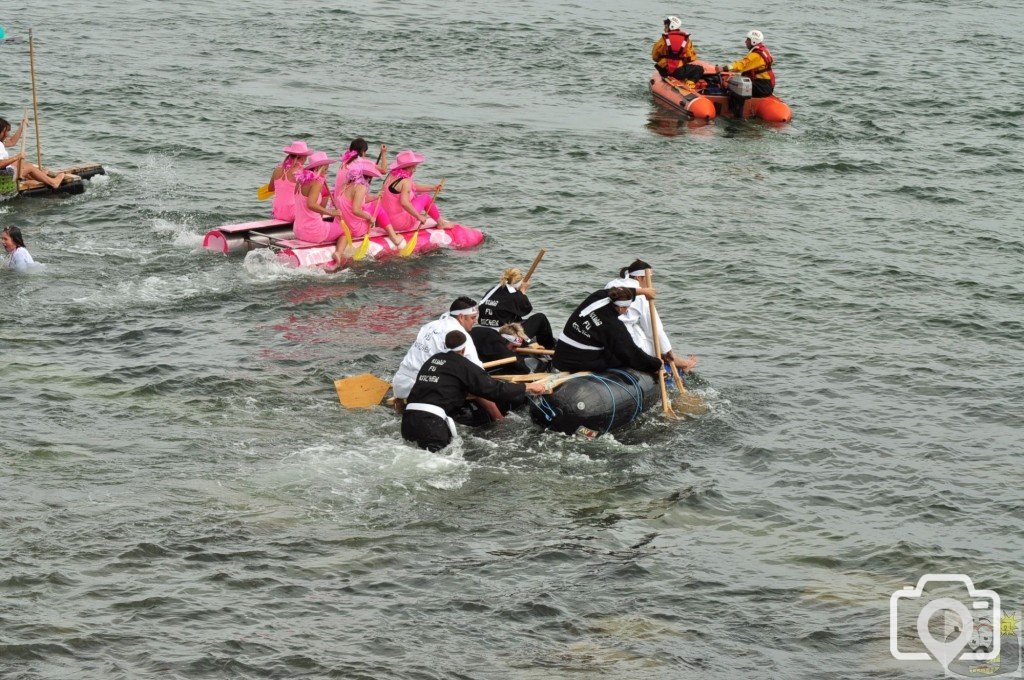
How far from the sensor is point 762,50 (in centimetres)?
2602

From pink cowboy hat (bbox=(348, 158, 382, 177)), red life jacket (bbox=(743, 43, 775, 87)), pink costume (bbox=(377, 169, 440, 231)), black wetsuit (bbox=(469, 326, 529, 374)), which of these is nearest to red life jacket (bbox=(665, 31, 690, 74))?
red life jacket (bbox=(743, 43, 775, 87))

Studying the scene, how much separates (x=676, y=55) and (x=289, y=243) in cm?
1292

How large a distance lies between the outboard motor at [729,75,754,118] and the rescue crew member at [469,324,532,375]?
14319 millimetres

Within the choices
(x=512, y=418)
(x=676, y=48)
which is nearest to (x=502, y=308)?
(x=512, y=418)

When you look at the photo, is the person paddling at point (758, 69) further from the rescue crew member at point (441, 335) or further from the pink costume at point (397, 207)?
the rescue crew member at point (441, 335)

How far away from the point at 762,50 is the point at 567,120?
4.23 metres

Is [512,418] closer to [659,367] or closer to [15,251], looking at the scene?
[659,367]

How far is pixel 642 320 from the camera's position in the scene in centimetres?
1311

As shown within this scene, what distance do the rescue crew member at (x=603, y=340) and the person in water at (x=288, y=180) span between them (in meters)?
6.21

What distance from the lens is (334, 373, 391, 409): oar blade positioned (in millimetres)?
12602

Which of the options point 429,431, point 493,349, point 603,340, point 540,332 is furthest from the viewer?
point 540,332

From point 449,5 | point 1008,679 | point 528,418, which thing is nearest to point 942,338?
point 528,418

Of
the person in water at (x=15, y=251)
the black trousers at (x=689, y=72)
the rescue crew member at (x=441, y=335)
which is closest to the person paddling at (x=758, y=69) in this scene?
the black trousers at (x=689, y=72)

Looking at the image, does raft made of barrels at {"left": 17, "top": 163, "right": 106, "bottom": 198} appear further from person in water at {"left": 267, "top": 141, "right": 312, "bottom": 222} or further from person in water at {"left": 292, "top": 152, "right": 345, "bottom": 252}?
person in water at {"left": 292, "top": 152, "right": 345, "bottom": 252}
